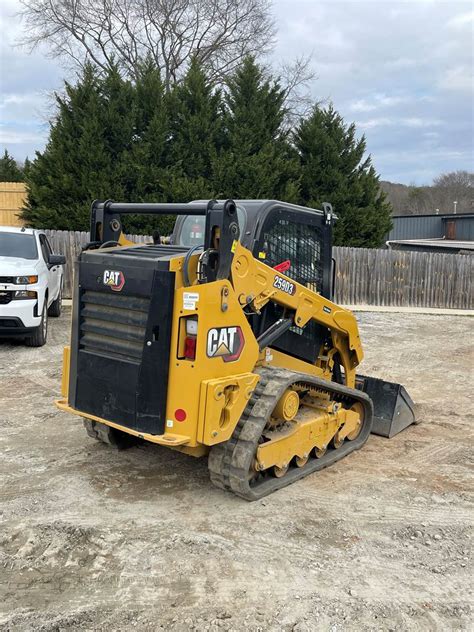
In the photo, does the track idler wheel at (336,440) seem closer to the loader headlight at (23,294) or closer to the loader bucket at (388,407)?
the loader bucket at (388,407)

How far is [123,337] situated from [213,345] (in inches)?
26.7

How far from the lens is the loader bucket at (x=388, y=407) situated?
6.57m

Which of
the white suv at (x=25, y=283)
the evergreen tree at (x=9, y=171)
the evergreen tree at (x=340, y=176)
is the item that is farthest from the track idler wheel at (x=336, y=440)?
the evergreen tree at (x=9, y=171)

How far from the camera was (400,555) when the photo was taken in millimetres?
4016

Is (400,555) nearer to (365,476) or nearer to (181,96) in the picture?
(365,476)

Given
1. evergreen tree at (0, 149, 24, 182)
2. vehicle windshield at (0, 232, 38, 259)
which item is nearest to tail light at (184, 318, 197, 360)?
vehicle windshield at (0, 232, 38, 259)

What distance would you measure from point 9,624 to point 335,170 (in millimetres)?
20267

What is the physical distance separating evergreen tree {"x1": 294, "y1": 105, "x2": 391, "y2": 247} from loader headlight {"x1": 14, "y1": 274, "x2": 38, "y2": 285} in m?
13.7

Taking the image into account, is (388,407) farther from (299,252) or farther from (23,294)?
(23,294)

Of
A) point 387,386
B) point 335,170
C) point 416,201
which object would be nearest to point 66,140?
point 335,170

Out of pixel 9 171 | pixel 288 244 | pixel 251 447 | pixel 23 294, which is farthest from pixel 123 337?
pixel 9 171

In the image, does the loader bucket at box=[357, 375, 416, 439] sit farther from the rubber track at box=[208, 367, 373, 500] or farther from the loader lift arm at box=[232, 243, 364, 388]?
the rubber track at box=[208, 367, 373, 500]

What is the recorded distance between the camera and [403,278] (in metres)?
19.8

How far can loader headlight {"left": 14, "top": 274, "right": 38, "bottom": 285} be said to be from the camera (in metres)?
9.61
